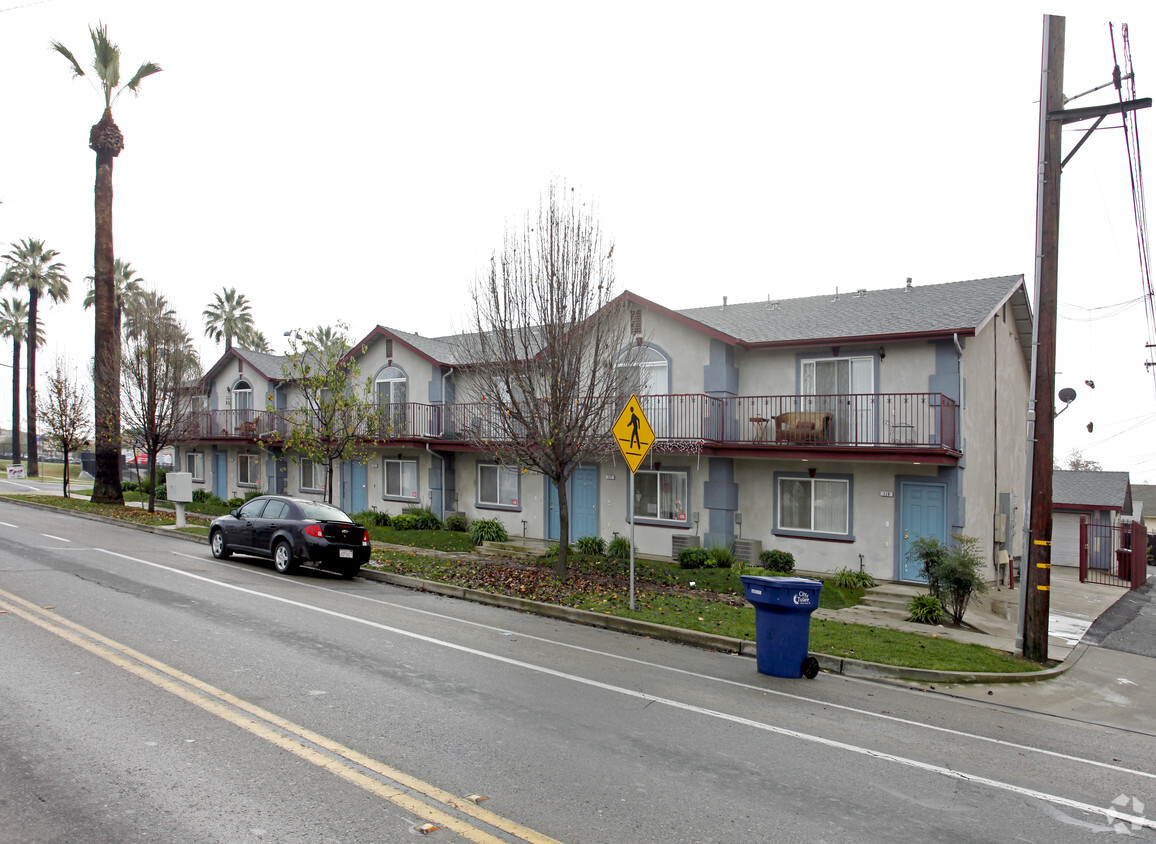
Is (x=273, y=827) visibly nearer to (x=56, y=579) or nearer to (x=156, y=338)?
(x=56, y=579)

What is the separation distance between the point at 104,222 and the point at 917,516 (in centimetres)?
2753

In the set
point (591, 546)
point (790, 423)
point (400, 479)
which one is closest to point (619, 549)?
point (591, 546)

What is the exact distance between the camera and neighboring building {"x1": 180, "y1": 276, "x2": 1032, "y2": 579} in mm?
15609

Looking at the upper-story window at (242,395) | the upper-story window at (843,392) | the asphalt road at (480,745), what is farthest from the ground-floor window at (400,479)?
the asphalt road at (480,745)

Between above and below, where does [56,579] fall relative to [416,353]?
below

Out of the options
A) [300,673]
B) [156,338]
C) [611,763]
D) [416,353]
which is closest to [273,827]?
[611,763]

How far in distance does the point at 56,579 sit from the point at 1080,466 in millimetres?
95952

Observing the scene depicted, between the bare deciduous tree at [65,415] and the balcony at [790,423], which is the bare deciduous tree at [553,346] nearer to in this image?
the balcony at [790,423]

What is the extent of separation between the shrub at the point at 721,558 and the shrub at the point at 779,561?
2.48 ft

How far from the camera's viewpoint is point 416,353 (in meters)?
23.9

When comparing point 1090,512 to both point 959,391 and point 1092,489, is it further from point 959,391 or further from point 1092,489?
point 959,391

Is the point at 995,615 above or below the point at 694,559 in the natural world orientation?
below

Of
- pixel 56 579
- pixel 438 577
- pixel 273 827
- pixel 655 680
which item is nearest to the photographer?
pixel 273 827

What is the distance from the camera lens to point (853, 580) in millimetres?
15492
